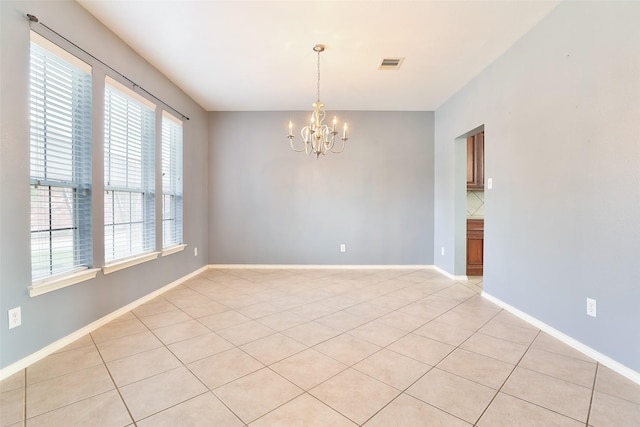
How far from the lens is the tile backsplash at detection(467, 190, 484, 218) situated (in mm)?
4535

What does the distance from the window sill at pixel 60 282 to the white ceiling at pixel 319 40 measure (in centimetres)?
219

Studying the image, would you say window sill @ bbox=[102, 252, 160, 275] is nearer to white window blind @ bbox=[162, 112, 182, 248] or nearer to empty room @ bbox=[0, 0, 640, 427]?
empty room @ bbox=[0, 0, 640, 427]

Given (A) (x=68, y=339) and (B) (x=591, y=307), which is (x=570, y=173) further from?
(A) (x=68, y=339)

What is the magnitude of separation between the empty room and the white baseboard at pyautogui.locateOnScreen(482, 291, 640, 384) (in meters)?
0.01

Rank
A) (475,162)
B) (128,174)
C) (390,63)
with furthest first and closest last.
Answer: (475,162) → (390,63) → (128,174)

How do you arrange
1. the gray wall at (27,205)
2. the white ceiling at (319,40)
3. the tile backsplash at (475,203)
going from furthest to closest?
the tile backsplash at (475,203) → the white ceiling at (319,40) → the gray wall at (27,205)

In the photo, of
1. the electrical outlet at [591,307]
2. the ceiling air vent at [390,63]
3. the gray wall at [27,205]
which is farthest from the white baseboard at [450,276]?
the gray wall at [27,205]

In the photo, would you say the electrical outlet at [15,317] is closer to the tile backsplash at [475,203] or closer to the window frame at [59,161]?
the window frame at [59,161]

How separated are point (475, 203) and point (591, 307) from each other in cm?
279

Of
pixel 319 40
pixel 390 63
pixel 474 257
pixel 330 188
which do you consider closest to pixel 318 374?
pixel 319 40

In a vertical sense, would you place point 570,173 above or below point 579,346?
above

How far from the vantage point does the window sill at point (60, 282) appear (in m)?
1.88

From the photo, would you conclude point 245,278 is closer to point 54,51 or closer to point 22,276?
point 22,276

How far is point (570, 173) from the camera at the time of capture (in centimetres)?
215
